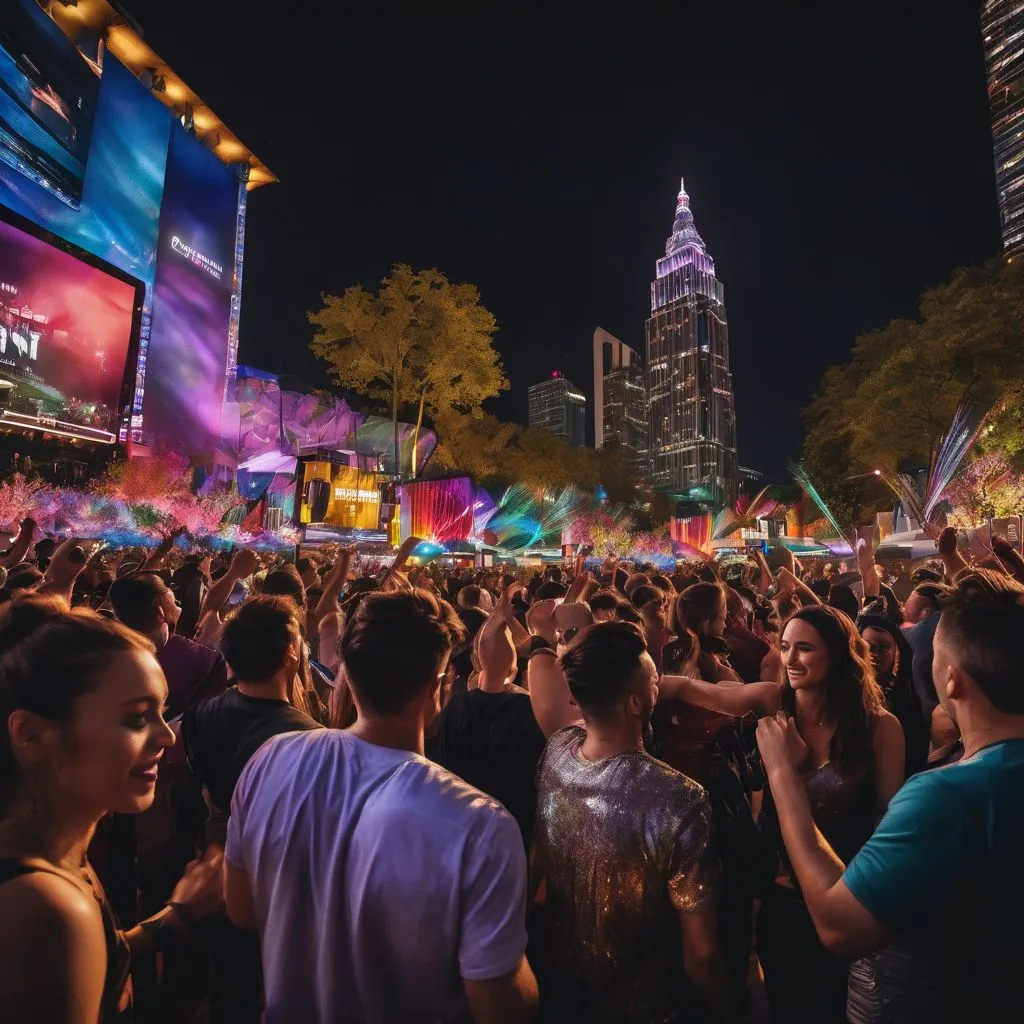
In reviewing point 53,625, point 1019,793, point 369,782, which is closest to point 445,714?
point 369,782

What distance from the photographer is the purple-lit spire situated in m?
147

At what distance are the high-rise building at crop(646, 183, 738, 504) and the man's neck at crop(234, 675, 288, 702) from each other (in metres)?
134

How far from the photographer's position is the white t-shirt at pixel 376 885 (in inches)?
53.6

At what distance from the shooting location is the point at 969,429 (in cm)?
2089

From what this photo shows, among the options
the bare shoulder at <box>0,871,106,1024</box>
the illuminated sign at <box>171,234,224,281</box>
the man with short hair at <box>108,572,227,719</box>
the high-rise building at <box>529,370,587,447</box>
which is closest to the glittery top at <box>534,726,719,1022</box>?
the bare shoulder at <box>0,871,106,1024</box>

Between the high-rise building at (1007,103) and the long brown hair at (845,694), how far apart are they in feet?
207

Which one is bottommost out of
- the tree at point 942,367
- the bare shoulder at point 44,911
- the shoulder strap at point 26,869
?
the bare shoulder at point 44,911

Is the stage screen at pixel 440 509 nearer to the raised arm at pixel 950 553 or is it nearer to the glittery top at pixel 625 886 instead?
the raised arm at pixel 950 553

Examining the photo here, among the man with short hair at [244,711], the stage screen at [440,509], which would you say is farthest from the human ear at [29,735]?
the stage screen at [440,509]

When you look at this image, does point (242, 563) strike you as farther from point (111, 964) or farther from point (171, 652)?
point (111, 964)

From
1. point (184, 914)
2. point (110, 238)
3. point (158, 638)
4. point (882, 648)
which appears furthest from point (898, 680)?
point (110, 238)

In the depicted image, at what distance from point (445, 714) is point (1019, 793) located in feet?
6.94

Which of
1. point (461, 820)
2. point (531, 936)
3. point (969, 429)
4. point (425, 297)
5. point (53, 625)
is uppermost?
point (425, 297)

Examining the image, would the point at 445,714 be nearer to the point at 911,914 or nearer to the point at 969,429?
the point at 911,914
